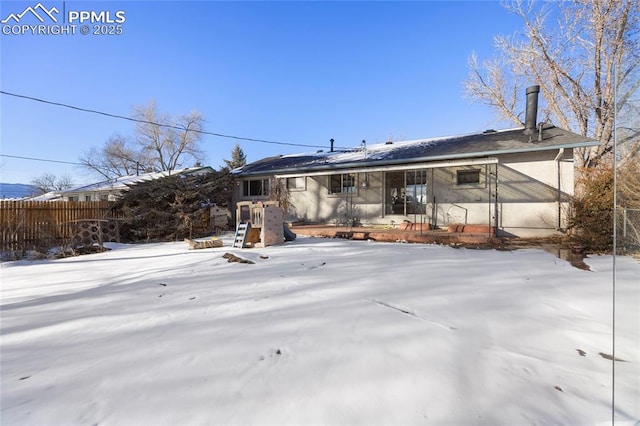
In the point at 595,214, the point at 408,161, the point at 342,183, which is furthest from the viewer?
the point at 342,183

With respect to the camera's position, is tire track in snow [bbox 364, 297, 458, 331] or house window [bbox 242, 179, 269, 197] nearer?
tire track in snow [bbox 364, 297, 458, 331]

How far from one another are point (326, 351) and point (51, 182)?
61854 mm

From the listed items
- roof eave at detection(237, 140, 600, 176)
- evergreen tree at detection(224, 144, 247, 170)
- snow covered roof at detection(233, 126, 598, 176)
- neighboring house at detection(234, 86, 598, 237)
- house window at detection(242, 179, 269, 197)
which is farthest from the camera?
evergreen tree at detection(224, 144, 247, 170)

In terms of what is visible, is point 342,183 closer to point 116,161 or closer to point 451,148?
point 451,148

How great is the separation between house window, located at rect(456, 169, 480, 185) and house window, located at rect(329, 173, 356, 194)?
415 cm

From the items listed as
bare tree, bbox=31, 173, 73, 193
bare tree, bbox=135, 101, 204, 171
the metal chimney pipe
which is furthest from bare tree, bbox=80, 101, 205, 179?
the metal chimney pipe

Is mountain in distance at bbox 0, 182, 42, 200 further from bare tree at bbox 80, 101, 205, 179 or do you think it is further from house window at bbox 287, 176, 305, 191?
house window at bbox 287, 176, 305, 191

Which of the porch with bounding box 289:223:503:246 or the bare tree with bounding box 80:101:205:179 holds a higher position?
the bare tree with bounding box 80:101:205:179

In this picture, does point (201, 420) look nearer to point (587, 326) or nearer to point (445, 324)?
point (445, 324)

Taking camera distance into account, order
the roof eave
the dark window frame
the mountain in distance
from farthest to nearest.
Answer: the mountain in distance → the dark window frame → the roof eave

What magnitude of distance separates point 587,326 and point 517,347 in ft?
3.41

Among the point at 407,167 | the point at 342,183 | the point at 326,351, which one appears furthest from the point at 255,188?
the point at 326,351

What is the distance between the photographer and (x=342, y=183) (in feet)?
43.8

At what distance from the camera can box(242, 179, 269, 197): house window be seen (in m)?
15.5
